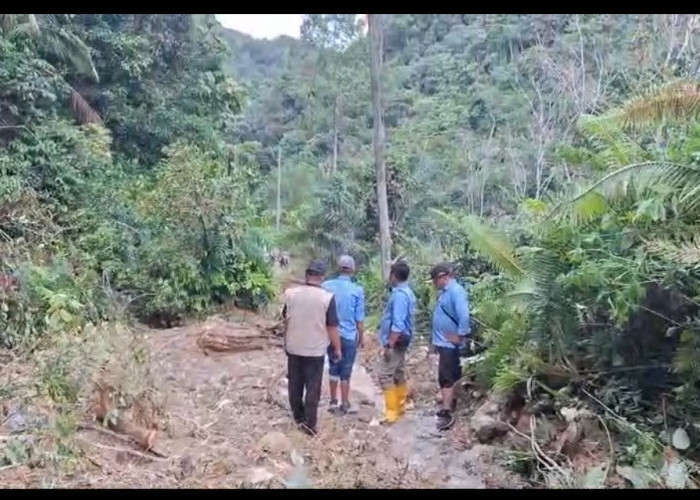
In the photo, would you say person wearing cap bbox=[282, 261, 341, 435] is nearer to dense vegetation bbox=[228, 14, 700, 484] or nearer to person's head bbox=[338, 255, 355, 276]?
person's head bbox=[338, 255, 355, 276]

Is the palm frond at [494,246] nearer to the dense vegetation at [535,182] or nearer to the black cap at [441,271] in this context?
the dense vegetation at [535,182]

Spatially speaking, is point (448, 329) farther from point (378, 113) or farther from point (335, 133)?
point (335, 133)

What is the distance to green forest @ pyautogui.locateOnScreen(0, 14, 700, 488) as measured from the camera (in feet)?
17.4

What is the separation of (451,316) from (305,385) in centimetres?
141

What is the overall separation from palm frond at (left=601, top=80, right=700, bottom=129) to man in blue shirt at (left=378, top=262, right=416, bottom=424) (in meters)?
2.28

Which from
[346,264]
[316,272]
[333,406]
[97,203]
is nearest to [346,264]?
[346,264]

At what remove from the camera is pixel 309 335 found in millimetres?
5816

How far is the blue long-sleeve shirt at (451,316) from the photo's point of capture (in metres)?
6.28

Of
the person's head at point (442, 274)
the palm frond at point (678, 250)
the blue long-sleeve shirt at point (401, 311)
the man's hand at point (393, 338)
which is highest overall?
the palm frond at point (678, 250)

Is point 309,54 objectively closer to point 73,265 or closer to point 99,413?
point 73,265

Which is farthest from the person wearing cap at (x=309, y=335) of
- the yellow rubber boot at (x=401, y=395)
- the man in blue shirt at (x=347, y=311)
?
the yellow rubber boot at (x=401, y=395)

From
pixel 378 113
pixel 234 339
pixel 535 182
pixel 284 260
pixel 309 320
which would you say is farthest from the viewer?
pixel 284 260

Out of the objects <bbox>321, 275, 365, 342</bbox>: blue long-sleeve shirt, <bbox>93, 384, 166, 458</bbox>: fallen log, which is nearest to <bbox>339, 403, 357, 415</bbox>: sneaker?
Result: <bbox>321, 275, 365, 342</bbox>: blue long-sleeve shirt

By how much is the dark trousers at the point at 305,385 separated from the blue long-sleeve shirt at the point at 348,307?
2.26ft
